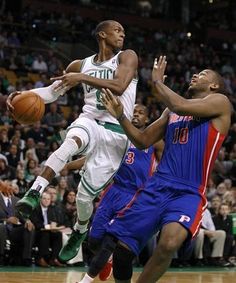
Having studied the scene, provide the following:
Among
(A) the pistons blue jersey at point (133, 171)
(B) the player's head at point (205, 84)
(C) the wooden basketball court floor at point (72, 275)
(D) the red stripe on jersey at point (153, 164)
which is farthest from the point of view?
(C) the wooden basketball court floor at point (72, 275)

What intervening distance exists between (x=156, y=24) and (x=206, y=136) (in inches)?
938

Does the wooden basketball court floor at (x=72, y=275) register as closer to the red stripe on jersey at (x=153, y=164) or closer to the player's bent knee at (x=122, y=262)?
the red stripe on jersey at (x=153, y=164)

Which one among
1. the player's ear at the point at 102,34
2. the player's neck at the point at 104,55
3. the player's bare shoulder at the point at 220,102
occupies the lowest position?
the player's bare shoulder at the point at 220,102

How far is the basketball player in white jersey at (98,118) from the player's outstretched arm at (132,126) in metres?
0.61

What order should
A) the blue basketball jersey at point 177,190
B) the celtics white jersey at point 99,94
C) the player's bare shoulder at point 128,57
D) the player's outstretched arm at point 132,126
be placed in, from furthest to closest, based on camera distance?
1. the celtics white jersey at point 99,94
2. the player's bare shoulder at point 128,57
3. the player's outstretched arm at point 132,126
4. the blue basketball jersey at point 177,190

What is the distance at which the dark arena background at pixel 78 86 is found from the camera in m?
11.4

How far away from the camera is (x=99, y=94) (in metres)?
6.77

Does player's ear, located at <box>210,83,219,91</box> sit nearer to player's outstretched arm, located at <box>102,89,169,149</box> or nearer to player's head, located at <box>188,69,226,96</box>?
player's head, located at <box>188,69,226,96</box>

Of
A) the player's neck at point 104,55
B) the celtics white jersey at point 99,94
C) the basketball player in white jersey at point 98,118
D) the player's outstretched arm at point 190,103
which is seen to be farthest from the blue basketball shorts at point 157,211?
the player's neck at point 104,55

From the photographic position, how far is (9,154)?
13.5 metres

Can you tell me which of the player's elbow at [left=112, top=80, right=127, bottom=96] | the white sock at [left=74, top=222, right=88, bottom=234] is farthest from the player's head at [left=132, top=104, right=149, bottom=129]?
the white sock at [left=74, top=222, right=88, bottom=234]

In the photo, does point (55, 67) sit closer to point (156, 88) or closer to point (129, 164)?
point (129, 164)

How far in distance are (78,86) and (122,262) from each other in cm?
1396

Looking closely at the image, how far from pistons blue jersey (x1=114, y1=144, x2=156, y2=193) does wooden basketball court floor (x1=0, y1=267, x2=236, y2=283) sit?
240 centimetres
